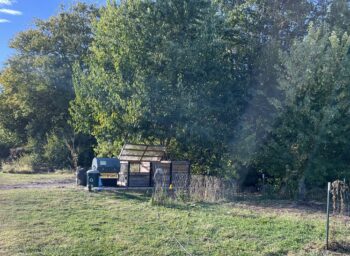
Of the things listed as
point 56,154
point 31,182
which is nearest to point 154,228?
point 31,182

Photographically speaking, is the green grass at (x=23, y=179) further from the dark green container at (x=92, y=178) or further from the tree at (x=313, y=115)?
the tree at (x=313, y=115)

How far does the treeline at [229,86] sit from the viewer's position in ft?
43.3

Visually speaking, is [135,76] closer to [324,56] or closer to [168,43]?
[168,43]

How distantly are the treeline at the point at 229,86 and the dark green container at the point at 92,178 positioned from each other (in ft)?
7.14

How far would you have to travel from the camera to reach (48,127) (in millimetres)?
29688

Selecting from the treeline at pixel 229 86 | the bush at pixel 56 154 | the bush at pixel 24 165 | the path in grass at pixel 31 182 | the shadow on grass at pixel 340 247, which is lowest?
the shadow on grass at pixel 340 247

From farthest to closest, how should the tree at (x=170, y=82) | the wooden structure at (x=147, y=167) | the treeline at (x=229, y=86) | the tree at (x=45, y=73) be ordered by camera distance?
the tree at (x=45, y=73) → the tree at (x=170, y=82) → the wooden structure at (x=147, y=167) → the treeline at (x=229, y=86)

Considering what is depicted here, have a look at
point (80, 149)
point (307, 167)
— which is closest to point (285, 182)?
point (307, 167)

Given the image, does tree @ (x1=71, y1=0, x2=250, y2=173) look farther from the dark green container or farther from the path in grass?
the path in grass

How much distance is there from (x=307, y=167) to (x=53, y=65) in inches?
779

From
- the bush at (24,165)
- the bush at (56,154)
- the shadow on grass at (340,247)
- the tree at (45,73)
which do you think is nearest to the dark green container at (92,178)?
the shadow on grass at (340,247)

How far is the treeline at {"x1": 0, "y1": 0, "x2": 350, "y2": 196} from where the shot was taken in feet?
43.3

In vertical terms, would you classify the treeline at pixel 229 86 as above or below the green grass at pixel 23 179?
above

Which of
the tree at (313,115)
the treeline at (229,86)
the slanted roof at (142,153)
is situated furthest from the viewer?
the slanted roof at (142,153)
